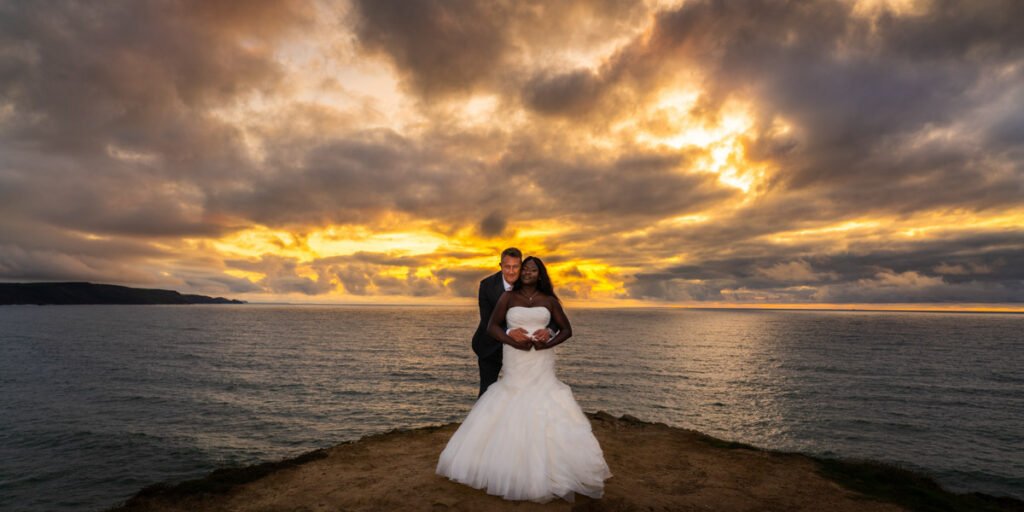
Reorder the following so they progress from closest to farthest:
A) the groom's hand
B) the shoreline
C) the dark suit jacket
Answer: the groom's hand
the shoreline
the dark suit jacket

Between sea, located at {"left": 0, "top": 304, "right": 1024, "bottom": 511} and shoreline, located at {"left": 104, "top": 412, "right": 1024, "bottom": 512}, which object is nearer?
shoreline, located at {"left": 104, "top": 412, "right": 1024, "bottom": 512}

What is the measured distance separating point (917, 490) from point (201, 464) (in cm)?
2348

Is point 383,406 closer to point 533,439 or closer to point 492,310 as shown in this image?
point 492,310

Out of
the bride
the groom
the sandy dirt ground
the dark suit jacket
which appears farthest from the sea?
the bride

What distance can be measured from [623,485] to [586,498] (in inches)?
58.1

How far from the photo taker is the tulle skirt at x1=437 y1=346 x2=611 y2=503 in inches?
304

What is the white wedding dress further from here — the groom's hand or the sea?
Result: the sea

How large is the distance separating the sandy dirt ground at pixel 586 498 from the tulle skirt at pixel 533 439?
0.31m

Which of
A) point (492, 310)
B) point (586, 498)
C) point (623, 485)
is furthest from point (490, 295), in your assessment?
point (623, 485)

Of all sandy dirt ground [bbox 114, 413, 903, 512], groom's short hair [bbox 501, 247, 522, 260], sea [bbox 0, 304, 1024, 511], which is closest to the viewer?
groom's short hair [bbox 501, 247, 522, 260]

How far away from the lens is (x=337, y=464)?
36.0 ft

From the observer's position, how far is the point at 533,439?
769 cm

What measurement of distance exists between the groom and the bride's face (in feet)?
0.44

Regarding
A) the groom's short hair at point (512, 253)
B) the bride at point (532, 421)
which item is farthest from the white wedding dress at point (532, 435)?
the groom's short hair at point (512, 253)
